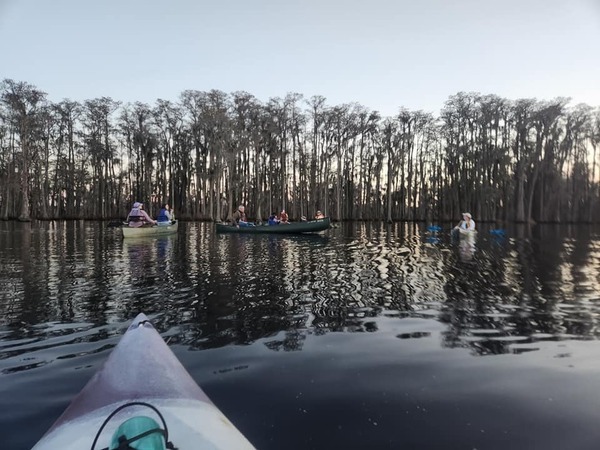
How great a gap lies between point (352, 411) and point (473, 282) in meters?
7.74

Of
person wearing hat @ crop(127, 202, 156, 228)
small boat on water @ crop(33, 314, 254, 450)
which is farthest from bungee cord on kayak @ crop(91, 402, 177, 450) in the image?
person wearing hat @ crop(127, 202, 156, 228)

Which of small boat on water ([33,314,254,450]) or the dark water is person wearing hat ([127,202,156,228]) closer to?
the dark water

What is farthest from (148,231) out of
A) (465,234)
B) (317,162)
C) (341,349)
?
(317,162)

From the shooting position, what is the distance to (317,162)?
189 feet

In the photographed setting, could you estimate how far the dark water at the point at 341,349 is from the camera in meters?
3.57

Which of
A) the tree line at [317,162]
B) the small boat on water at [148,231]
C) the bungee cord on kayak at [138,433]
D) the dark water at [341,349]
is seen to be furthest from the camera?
the tree line at [317,162]

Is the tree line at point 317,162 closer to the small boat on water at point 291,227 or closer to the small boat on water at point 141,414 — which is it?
the small boat on water at point 291,227

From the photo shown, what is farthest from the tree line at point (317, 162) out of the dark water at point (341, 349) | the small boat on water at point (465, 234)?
the dark water at point (341, 349)


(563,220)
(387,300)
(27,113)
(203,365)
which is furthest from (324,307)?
(563,220)

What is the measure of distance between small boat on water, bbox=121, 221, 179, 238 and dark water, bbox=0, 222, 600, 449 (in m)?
12.1

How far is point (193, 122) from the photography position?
51.9 meters

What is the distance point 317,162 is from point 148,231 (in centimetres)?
3642

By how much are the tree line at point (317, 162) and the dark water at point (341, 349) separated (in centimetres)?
4038

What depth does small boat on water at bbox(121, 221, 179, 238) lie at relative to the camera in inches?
920
